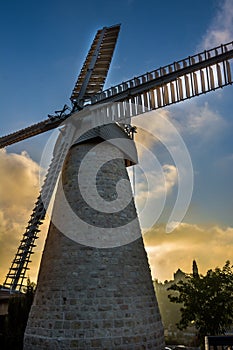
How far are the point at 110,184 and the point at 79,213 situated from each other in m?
1.74

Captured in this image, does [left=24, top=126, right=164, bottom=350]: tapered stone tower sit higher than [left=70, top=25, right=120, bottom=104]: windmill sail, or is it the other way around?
[left=70, top=25, right=120, bottom=104]: windmill sail

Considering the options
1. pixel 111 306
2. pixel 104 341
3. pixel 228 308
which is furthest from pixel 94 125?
pixel 228 308

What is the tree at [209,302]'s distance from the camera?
14648 millimetres

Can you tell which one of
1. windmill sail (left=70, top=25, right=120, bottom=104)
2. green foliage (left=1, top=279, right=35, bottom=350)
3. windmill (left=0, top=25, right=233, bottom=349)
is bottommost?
green foliage (left=1, top=279, right=35, bottom=350)

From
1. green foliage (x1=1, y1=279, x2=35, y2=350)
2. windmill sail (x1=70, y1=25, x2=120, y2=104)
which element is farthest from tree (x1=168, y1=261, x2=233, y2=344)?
windmill sail (x1=70, y1=25, x2=120, y2=104)

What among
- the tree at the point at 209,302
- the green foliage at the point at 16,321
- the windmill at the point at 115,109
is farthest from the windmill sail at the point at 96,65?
the tree at the point at 209,302

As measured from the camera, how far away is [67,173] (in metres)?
13.3

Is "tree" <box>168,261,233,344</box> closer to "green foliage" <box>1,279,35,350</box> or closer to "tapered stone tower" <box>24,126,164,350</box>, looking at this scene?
"tapered stone tower" <box>24,126,164,350</box>

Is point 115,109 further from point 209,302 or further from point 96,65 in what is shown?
point 209,302

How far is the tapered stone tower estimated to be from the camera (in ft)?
34.4

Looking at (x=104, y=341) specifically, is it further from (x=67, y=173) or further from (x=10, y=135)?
(x=10, y=135)

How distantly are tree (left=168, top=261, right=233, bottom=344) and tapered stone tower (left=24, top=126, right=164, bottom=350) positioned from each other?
3863 mm

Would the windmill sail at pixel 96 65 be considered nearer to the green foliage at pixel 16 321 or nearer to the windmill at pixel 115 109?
the windmill at pixel 115 109

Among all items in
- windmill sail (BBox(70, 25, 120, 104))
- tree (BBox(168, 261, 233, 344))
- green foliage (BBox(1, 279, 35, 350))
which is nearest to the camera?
green foliage (BBox(1, 279, 35, 350))
